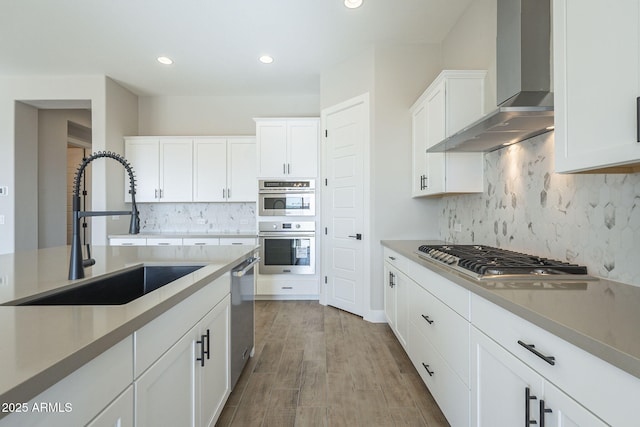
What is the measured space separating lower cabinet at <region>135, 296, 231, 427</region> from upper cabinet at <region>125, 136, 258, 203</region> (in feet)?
9.78

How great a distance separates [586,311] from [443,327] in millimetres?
795

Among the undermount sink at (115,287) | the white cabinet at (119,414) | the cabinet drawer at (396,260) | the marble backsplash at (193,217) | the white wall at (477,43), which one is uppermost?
the white wall at (477,43)

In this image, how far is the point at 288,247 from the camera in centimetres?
409

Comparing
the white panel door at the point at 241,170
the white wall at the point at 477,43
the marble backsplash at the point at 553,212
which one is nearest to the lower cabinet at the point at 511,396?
the marble backsplash at the point at 553,212

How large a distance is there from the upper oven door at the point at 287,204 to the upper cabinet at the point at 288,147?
27 cm

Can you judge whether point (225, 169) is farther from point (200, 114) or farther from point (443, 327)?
point (443, 327)

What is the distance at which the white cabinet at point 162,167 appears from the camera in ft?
14.8

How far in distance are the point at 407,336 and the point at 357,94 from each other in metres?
2.63

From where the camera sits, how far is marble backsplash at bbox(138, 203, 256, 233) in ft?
15.8

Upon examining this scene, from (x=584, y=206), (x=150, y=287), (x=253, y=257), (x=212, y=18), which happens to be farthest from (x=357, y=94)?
(x=150, y=287)

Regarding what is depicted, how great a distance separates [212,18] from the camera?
9.52 ft

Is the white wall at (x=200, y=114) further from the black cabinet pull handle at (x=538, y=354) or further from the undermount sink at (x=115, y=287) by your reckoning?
the black cabinet pull handle at (x=538, y=354)

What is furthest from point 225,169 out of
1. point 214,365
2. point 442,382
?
point 442,382

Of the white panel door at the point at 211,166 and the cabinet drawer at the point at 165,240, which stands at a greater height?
the white panel door at the point at 211,166
